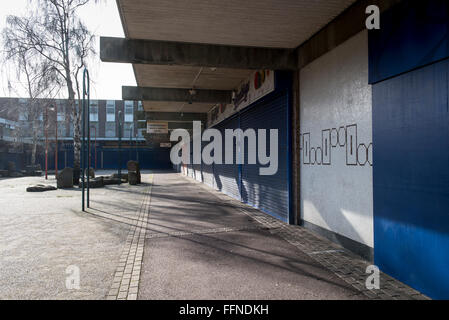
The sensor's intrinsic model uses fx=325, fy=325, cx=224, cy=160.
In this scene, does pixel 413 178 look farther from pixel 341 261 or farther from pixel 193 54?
pixel 193 54

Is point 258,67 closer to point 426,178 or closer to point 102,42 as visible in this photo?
point 102,42

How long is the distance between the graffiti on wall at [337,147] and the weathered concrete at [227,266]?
1.81 metres

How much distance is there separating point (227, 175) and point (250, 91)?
5.00 metres

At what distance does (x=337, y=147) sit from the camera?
238 inches

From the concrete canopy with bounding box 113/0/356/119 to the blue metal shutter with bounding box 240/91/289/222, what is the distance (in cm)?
183

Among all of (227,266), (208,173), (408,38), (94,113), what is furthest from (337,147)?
(94,113)

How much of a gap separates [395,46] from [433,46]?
2.24ft

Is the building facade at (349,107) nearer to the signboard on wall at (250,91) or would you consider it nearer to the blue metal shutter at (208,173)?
the signboard on wall at (250,91)

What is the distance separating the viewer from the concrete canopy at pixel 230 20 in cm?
559

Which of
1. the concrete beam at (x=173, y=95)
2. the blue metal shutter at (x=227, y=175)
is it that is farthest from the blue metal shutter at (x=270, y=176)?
the concrete beam at (x=173, y=95)

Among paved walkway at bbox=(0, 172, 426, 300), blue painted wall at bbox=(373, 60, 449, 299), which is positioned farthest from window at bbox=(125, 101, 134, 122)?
blue painted wall at bbox=(373, 60, 449, 299)

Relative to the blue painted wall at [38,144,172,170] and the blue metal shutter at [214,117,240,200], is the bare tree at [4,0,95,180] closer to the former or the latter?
the blue metal shutter at [214,117,240,200]

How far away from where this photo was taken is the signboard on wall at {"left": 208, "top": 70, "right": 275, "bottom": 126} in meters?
8.76
